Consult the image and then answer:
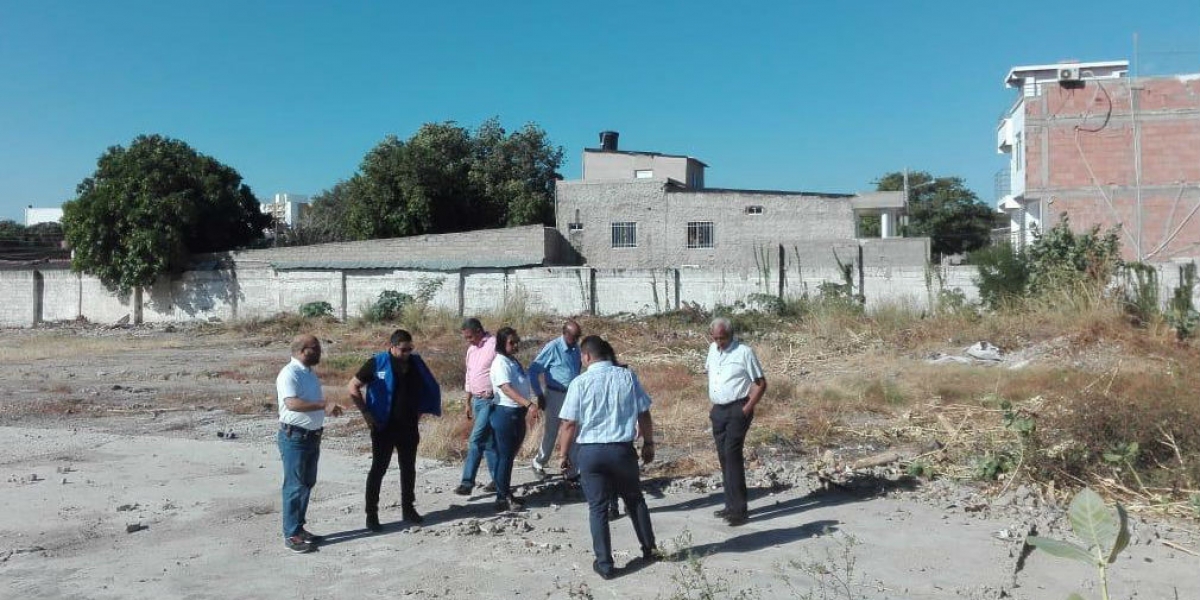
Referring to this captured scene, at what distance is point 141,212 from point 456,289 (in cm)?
1131

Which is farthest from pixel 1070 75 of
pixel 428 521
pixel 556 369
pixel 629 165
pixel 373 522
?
pixel 373 522

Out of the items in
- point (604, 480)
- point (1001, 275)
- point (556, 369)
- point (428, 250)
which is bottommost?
point (604, 480)

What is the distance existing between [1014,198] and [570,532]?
1285 inches

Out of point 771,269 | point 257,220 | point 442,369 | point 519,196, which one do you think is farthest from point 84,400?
point 519,196

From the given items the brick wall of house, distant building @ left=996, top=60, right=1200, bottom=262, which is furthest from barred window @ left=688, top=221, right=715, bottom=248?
the brick wall of house

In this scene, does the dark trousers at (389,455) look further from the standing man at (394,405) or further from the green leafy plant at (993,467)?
the green leafy plant at (993,467)

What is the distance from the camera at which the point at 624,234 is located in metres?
36.3

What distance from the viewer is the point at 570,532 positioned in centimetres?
738

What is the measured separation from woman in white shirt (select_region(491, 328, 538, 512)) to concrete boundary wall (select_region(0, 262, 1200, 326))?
17.4 meters

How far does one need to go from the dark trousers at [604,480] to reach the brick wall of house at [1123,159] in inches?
1192

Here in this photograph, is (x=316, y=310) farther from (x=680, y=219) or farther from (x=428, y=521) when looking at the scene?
(x=428, y=521)

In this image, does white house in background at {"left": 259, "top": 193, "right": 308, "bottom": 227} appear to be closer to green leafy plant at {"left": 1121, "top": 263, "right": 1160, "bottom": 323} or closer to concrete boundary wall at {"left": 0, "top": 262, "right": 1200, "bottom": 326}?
concrete boundary wall at {"left": 0, "top": 262, "right": 1200, "bottom": 326}

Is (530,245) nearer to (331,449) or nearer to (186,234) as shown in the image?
(186,234)

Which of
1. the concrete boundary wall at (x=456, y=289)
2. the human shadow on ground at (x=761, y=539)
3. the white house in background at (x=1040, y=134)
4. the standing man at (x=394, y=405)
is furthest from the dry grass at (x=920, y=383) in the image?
the white house in background at (x=1040, y=134)
